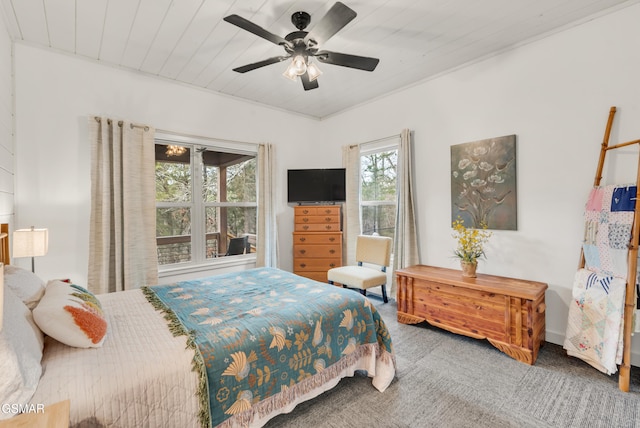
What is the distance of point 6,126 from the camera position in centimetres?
234

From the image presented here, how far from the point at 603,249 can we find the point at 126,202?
418cm

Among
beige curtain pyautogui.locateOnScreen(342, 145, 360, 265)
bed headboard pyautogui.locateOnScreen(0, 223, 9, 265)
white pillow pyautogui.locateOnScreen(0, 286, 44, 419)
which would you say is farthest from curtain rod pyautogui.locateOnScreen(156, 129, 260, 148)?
white pillow pyautogui.locateOnScreen(0, 286, 44, 419)

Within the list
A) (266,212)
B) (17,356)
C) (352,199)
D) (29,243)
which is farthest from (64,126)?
(352,199)

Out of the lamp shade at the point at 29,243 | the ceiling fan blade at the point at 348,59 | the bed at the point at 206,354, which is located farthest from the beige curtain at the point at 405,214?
the lamp shade at the point at 29,243

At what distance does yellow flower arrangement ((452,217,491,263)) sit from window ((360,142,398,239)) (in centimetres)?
94

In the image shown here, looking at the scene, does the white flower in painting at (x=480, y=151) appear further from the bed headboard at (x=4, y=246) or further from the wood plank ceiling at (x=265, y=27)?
the bed headboard at (x=4, y=246)

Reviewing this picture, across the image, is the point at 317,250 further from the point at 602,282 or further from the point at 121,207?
the point at 602,282

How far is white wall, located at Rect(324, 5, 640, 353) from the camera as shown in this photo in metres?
2.29

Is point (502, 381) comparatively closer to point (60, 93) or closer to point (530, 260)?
point (530, 260)

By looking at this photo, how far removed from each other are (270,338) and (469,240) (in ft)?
7.05

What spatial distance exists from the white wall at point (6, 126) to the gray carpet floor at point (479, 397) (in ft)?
8.32

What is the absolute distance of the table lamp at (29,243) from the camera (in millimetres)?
2154

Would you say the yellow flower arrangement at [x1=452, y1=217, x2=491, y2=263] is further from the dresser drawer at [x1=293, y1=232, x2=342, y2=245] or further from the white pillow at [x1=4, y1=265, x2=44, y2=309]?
the white pillow at [x1=4, y1=265, x2=44, y2=309]

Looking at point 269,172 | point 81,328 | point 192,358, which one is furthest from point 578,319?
point 269,172
